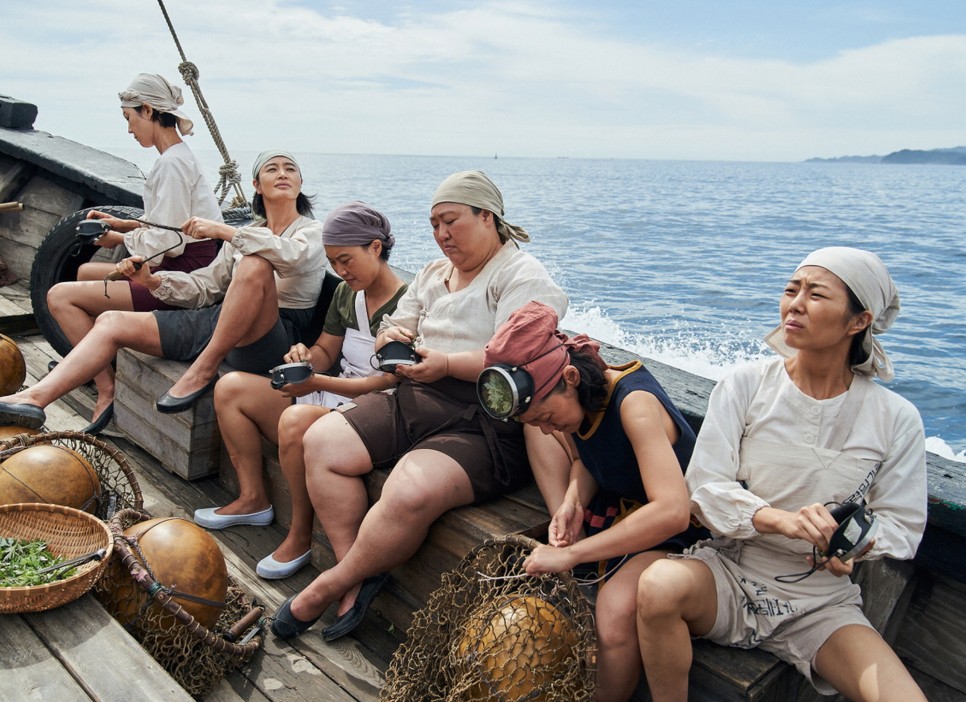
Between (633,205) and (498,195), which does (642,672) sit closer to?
(498,195)

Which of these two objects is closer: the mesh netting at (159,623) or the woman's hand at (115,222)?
the mesh netting at (159,623)

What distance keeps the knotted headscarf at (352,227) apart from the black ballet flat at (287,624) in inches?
42.8

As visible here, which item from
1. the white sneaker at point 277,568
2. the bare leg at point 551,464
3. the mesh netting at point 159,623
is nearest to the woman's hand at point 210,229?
the white sneaker at point 277,568

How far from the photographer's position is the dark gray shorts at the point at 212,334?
3.12 meters

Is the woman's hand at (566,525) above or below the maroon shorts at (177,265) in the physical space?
below

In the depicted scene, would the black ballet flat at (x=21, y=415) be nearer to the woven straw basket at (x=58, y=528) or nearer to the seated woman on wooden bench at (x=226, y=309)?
the seated woman on wooden bench at (x=226, y=309)

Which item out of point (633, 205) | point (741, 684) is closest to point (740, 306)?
point (741, 684)

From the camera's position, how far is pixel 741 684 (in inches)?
67.1

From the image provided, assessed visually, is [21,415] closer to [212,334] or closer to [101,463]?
[101,463]

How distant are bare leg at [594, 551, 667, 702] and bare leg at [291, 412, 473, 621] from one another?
1.82ft

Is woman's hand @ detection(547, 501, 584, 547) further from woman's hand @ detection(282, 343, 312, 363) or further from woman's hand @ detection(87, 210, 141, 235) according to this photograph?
woman's hand @ detection(87, 210, 141, 235)

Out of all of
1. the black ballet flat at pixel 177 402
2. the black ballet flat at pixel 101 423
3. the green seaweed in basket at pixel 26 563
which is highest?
the black ballet flat at pixel 177 402

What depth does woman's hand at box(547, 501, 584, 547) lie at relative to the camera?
198 centimetres

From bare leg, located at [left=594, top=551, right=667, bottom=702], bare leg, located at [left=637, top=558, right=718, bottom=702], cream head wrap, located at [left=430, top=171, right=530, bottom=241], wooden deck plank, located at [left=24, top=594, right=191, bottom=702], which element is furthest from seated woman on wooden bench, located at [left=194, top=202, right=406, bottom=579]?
bare leg, located at [left=637, top=558, right=718, bottom=702]
